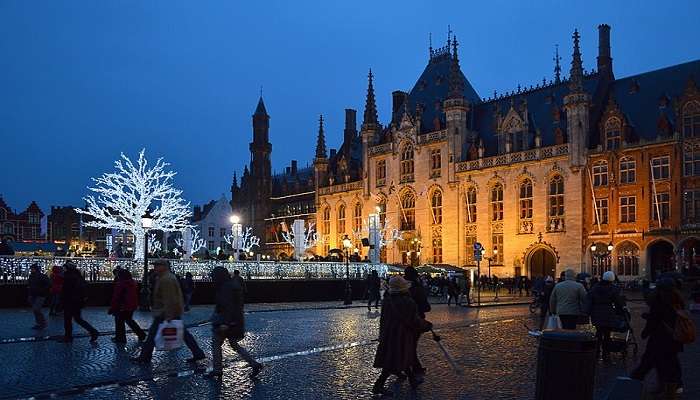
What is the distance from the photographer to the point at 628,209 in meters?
50.6

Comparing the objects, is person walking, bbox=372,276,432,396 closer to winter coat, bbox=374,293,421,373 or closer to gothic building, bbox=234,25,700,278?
winter coat, bbox=374,293,421,373

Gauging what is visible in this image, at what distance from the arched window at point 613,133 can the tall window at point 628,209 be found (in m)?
3.58

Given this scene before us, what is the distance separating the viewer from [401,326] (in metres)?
10.9

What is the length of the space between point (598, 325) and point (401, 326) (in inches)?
228

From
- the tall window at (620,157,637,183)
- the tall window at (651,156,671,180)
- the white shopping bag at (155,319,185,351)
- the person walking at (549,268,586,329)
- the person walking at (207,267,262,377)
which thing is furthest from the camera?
the tall window at (620,157,637,183)

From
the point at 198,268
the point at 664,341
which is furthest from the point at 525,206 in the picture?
the point at 664,341

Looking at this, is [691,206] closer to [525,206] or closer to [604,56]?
[525,206]

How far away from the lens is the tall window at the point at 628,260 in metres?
49.9

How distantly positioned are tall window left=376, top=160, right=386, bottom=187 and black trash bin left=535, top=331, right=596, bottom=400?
60.4m

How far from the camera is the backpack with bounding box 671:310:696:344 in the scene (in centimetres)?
1105

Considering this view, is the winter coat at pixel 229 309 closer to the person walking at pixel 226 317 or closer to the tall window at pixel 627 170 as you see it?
the person walking at pixel 226 317

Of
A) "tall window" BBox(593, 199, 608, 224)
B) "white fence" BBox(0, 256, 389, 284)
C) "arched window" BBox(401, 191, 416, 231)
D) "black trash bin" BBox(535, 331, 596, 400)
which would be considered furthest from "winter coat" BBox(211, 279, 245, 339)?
"arched window" BBox(401, 191, 416, 231)

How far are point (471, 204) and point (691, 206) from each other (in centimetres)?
1778

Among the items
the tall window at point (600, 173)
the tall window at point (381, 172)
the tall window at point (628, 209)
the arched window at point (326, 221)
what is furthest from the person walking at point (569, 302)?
the arched window at point (326, 221)
